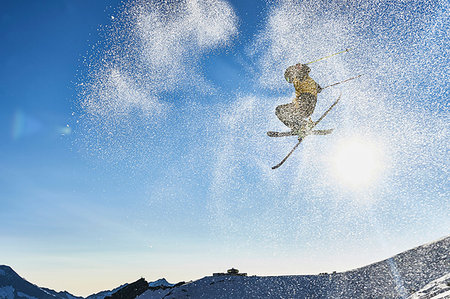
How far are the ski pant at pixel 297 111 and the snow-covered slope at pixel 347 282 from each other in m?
24.5

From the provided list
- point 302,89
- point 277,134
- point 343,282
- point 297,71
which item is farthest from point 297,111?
point 343,282

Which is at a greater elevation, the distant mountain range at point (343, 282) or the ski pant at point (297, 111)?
the ski pant at point (297, 111)

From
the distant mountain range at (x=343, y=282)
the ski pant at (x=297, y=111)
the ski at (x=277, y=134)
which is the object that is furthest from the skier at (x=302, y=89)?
the distant mountain range at (x=343, y=282)

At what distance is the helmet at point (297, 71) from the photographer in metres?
12.7

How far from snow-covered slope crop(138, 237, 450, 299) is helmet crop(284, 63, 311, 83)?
26512mm

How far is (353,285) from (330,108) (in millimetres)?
29517

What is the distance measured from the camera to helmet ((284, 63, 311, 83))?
1267 cm

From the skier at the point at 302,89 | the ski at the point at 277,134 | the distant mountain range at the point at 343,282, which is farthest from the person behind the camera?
the distant mountain range at the point at 343,282

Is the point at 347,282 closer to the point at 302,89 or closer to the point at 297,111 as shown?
the point at 297,111

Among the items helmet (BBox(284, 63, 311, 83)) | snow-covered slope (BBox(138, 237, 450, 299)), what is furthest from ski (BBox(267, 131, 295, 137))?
snow-covered slope (BBox(138, 237, 450, 299))

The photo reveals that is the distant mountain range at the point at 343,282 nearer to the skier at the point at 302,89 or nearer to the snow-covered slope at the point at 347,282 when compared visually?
the snow-covered slope at the point at 347,282

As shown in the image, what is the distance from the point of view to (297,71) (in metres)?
12.7

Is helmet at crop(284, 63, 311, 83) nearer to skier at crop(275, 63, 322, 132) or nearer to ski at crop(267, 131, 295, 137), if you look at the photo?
skier at crop(275, 63, 322, 132)

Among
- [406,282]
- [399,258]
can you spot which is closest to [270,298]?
[406,282]
